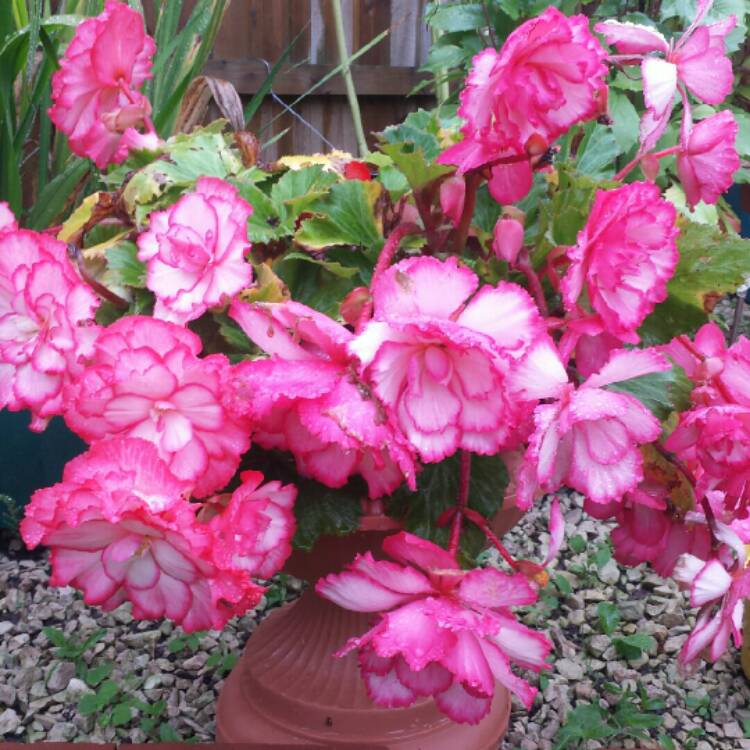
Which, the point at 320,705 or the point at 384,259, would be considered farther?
the point at 320,705

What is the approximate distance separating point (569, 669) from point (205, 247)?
1.22 metres

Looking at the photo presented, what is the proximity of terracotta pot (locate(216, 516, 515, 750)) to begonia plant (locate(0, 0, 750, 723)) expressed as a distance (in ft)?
1.17

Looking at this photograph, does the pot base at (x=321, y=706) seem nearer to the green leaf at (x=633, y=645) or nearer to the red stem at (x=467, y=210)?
the red stem at (x=467, y=210)

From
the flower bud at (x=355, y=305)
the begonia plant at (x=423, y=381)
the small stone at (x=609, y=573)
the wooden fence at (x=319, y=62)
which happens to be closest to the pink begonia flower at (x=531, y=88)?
the begonia plant at (x=423, y=381)

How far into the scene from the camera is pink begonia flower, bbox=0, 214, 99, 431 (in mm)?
598

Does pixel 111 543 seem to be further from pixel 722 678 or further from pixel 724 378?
pixel 722 678

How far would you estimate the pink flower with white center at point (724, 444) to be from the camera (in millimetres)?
562

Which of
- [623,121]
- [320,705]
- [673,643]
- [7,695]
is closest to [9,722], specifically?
[7,695]

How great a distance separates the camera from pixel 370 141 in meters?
3.79

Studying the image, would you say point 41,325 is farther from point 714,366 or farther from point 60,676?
point 60,676

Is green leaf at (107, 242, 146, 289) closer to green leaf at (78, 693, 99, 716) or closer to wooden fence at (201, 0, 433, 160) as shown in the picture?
green leaf at (78, 693, 99, 716)

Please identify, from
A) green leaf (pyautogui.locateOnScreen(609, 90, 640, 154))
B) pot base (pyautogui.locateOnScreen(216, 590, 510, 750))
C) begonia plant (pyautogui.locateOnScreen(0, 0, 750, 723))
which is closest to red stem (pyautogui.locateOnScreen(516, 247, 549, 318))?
begonia plant (pyautogui.locateOnScreen(0, 0, 750, 723))

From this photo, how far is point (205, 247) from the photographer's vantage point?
24.4 inches

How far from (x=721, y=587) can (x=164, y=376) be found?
0.37 metres
